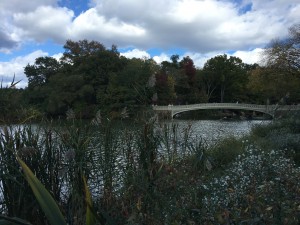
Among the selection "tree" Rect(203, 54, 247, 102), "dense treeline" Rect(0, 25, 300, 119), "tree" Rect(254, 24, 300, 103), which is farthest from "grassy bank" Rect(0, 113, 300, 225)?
"tree" Rect(203, 54, 247, 102)

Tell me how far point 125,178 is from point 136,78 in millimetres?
2624

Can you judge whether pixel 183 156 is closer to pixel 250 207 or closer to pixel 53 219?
pixel 250 207

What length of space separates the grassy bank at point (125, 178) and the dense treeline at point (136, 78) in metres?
0.47

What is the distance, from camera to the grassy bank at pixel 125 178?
8.89 ft

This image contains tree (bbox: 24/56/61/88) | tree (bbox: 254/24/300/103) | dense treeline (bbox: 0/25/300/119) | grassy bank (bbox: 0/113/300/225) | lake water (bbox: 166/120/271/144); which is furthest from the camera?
tree (bbox: 24/56/61/88)

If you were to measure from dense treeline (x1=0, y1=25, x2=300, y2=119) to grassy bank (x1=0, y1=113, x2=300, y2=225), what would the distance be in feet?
1.55

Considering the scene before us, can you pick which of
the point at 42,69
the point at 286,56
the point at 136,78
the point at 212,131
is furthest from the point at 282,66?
the point at 42,69

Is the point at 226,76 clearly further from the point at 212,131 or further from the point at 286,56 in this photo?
the point at 212,131

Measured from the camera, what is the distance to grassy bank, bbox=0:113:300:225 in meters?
2.71

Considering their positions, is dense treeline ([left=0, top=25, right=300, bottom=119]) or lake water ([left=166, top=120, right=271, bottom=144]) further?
dense treeline ([left=0, top=25, right=300, bottom=119])

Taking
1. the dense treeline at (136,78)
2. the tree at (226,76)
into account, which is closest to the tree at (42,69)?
the dense treeline at (136,78)

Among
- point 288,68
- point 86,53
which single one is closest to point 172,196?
point 288,68

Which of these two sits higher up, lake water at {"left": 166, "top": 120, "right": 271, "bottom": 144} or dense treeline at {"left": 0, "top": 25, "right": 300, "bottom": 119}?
dense treeline at {"left": 0, "top": 25, "right": 300, "bottom": 119}

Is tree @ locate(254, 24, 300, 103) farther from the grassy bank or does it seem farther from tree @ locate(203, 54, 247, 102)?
A: the grassy bank
